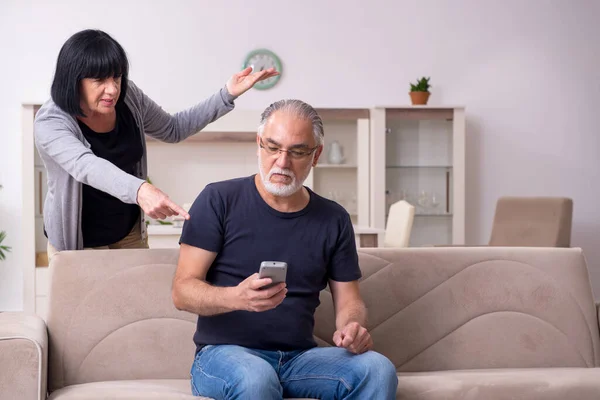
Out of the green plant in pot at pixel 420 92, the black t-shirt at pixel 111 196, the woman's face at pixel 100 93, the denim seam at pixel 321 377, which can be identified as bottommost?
the denim seam at pixel 321 377

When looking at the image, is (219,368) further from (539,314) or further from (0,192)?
(0,192)

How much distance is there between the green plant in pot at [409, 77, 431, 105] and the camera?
19.0ft

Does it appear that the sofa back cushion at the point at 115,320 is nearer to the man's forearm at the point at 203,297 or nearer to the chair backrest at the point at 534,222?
the man's forearm at the point at 203,297

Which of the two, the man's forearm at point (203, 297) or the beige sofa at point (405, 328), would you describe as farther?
the beige sofa at point (405, 328)

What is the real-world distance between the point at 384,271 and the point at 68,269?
3.15 feet

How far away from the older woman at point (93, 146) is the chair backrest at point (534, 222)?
299 centimetres

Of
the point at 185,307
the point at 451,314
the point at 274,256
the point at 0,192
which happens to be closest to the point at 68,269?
the point at 185,307

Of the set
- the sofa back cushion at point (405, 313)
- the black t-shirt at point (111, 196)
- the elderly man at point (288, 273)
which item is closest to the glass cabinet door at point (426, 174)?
the sofa back cushion at point (405, 313)

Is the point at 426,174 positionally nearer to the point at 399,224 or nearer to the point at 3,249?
the point at 399,224

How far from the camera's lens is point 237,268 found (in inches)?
81.7

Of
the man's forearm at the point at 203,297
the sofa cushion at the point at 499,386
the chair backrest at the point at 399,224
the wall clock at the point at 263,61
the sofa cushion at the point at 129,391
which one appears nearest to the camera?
the man's forearm at the point at 203,297

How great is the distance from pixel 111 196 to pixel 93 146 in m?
0.16

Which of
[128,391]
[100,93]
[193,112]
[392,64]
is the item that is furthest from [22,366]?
[392,64]

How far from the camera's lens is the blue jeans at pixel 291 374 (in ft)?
5.97
